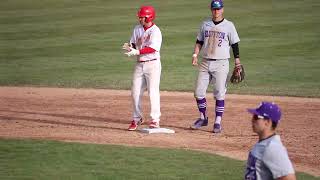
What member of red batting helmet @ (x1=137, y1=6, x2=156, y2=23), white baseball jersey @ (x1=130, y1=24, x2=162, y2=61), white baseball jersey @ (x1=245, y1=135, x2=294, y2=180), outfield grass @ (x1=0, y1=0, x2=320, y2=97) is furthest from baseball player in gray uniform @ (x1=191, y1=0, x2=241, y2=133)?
white baseball jersey @ (x1=245, y1=135, x2=294, y2=180)

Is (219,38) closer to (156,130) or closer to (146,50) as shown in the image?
(146,50)

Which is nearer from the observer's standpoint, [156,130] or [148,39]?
[148,39]

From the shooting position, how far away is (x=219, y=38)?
484 inches

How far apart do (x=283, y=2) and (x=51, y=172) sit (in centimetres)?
2509

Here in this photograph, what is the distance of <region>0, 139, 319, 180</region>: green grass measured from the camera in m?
9.41

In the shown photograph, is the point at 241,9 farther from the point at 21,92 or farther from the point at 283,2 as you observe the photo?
the point at 21,92

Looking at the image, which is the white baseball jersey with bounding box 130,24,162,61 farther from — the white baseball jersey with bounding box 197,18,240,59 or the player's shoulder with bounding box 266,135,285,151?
the player's shoulder with bounding box 266,135,285,151

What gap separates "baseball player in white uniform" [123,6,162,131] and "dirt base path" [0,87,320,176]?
481mm

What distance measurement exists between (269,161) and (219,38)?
6.43 metres

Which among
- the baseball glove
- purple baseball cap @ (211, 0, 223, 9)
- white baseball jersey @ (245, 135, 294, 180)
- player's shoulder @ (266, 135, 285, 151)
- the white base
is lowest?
the white base

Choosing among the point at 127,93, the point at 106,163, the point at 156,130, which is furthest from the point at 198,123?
the point at 127,93

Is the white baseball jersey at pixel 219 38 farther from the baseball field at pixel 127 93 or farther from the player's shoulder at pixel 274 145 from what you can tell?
the player's shoulder at pixel 274 145

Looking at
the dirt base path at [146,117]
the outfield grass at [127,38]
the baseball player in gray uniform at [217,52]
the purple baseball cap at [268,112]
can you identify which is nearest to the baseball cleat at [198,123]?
the dirt base path at [146,117]

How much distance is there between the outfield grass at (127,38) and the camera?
18516 millimetres
